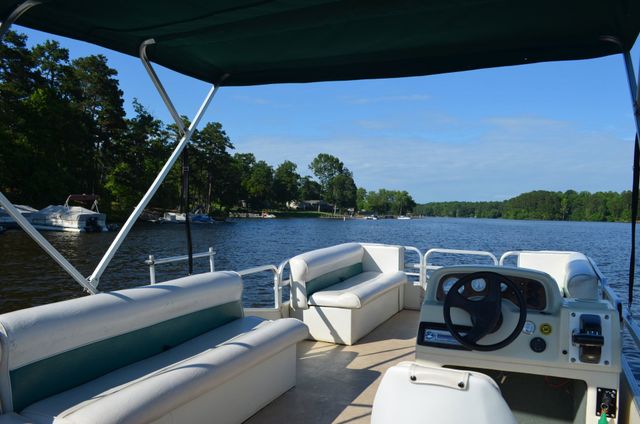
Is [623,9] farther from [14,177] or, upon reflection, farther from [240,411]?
[14,177]

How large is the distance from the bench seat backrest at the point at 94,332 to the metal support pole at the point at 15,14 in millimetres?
1361

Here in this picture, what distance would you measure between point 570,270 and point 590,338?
207 centimetres

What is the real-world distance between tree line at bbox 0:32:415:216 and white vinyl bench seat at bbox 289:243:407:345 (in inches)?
1501

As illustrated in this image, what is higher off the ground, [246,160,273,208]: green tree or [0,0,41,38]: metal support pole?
[246,160,273,208]: green tree

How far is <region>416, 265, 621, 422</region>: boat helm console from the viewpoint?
2340mm

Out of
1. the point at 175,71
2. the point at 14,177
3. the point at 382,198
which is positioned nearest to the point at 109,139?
the point at 14,177

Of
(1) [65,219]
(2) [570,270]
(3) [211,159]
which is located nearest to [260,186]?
(3) [211,159]

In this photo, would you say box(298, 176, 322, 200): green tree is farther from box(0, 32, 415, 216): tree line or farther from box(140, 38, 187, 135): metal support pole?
box(140, 38, 187, 135): metal support pole

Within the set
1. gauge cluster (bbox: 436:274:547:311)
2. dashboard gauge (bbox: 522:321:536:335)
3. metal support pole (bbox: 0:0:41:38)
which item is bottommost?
dashboard gauge (bbox: 522:321:536:335)

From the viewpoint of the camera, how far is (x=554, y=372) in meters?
2.43

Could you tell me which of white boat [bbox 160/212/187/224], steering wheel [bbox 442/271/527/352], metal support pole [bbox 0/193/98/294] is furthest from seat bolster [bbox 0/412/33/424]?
white boat [bbox 160/212/187/224]

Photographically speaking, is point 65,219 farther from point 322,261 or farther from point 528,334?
point 528,334

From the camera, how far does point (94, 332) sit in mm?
2387

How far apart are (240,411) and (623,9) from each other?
120 inches
